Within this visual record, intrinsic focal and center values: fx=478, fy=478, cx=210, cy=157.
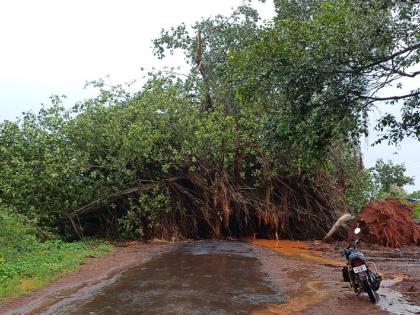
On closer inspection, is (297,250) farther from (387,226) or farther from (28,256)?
(28,256)

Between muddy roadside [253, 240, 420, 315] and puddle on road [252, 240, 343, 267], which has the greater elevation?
puddle on road [252, 240, 343, 267]

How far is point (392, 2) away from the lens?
8.64m

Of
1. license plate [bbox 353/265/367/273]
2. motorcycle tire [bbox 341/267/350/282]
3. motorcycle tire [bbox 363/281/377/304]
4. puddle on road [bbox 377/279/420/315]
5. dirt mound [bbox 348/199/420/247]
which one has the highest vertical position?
dirt mound [bbox 348/199/420/247]

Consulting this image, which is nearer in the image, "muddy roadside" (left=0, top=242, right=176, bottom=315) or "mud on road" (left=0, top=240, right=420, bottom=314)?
"mud on road" (left=0, top=240, right=420, bottom=314)

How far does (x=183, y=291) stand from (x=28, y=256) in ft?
19.7

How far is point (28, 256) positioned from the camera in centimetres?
1305

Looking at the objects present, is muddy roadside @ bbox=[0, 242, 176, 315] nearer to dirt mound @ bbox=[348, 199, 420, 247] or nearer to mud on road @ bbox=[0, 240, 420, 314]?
mud on road @ bbox=[0, 240, 420, 314]

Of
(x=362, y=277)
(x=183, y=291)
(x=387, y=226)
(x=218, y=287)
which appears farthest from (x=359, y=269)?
(x=387, y=226)

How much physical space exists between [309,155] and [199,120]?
957 cm

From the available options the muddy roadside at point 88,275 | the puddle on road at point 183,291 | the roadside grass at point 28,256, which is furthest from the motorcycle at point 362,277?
the roadside grass at point 28,256

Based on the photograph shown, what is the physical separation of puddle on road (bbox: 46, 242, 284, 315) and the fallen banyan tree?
6.25 m

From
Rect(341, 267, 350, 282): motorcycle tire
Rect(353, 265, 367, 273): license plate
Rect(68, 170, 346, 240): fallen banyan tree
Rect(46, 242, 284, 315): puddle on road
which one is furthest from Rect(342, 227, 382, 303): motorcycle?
Rect(68, 170, 346, 240): fallen banyan tree

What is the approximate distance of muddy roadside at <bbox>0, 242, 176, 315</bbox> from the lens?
8.18 m

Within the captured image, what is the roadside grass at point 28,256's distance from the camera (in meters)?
9.91
